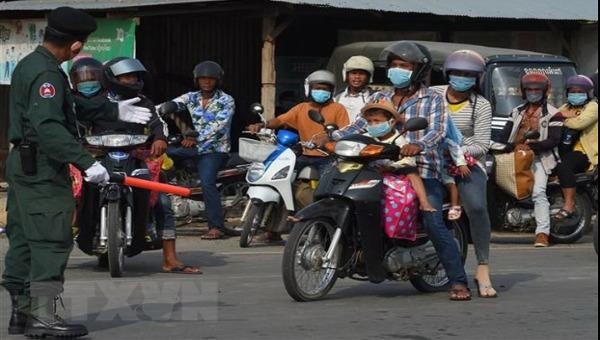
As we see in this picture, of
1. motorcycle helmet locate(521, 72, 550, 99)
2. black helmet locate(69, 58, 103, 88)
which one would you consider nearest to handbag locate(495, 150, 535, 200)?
motorcycle helmet locate(521, 72, 550, 99)

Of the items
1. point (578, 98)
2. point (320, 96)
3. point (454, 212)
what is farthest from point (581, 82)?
point (454, 212)

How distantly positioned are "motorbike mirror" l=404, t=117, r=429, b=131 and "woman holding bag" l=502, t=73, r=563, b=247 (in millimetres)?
4820

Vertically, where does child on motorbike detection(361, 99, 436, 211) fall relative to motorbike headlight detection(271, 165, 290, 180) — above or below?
above

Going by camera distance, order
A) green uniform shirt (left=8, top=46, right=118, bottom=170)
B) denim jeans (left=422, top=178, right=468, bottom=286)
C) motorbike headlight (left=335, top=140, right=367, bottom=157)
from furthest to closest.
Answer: denim jeans (left=422, top=178, right=468, bottom=286) < motorbike headlight (left=335, top=140, right=367, bottom=157) < green uniform shirt (left=8, top=46, right=118, bottom=170)

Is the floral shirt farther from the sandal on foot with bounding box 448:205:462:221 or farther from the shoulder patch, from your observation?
the shoulder patch

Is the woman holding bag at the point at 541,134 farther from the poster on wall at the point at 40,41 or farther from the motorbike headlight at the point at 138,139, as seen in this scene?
the poster on wall at the point at 40,41

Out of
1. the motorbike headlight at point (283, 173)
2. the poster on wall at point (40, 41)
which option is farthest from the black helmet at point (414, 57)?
the poster on wall at point (40, 41)

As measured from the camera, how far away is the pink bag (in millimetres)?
8438

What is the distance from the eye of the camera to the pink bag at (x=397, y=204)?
8.44m

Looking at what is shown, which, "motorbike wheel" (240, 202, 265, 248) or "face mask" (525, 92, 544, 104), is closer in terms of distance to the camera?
"motorbike wheel" (240, 202, 265, 248)

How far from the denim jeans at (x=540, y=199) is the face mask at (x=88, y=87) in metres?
5.12

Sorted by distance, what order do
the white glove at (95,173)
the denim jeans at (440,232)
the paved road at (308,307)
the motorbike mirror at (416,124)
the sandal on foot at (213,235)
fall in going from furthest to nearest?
1. the sandal on foot at (213,235)
2. the denim jeans at (440,232)
3. the motorbike mirror at (416,124)
4. the paved road at (308,307)
5. the white glove at (95,173)

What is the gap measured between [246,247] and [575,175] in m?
3.50

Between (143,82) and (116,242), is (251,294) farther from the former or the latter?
(143,82)
